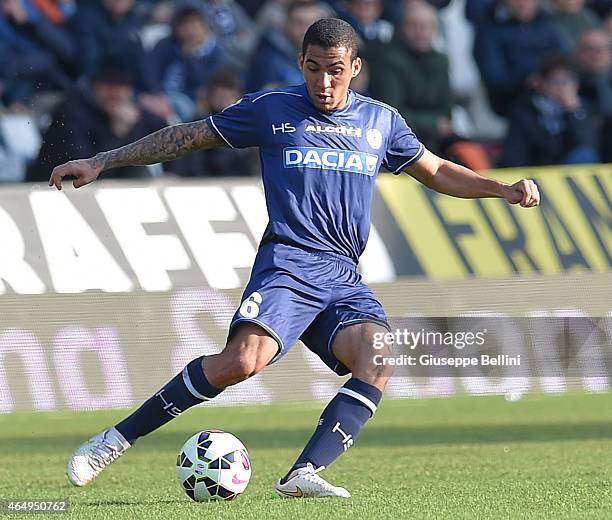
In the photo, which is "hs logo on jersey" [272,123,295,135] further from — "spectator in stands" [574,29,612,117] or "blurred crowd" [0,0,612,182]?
"spectator in stands" [574,29,612,117]

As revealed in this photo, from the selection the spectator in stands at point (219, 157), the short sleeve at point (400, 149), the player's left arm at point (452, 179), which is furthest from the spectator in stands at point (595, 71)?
the short sleeve at point (400, 149)

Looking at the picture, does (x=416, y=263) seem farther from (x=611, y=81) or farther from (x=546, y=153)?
(x=611, y=81)

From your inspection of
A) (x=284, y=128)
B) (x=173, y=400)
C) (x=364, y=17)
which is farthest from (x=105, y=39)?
(x=173, y=400)

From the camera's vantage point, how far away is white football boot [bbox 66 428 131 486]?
603cm

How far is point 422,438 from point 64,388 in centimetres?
255

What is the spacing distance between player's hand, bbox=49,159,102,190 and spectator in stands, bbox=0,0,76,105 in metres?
7.37

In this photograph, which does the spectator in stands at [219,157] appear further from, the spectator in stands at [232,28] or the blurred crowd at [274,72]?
the spectator in stands at [232,28]

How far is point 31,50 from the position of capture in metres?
13.5

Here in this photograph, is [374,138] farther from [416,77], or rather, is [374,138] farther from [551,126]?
[551,126]

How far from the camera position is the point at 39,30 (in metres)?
13.5

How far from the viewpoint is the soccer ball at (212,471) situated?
5.85 metres

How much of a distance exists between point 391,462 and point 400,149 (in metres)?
2.09

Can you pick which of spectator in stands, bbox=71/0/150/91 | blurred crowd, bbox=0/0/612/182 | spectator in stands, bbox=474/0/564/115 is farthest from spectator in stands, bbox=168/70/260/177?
spectator in stands, bbox=474/0/564/115

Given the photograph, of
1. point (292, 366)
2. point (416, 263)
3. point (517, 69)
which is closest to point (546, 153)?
point (517, 69)
